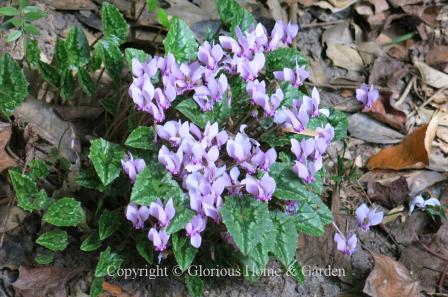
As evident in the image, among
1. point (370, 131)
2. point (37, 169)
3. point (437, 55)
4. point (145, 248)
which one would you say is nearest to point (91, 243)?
point (145, 248)

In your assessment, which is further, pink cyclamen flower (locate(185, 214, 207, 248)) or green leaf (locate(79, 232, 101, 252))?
green leaf (locate(79, 232, 101, 252))

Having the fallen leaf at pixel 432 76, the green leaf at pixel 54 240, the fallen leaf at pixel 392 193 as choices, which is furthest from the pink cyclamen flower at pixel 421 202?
the green leaf at pixel 54 240

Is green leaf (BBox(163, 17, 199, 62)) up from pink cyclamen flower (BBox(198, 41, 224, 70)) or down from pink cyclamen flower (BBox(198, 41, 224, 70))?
down

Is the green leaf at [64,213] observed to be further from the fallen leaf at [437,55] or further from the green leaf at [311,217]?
the fallen leaf at [437,55]

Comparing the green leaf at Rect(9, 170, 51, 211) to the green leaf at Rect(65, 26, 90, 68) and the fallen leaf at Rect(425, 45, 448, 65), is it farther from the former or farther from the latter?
the fallen leaf at Rect(425, 45, 448, 65)

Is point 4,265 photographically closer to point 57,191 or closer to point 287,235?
point 57,191

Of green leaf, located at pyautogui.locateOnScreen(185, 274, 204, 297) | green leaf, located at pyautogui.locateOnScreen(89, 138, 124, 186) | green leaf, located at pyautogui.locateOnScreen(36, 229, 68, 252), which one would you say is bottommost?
green leaf, located at pyautogui.locateOnScreen(185, 274, 204, 297)

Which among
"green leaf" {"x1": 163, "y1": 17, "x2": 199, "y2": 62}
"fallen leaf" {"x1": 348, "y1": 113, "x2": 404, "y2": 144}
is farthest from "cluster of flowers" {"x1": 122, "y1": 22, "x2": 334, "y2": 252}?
"fallen leaf" {"x1": 348, "y1": 113, "x2": 404, "y2": 144}
